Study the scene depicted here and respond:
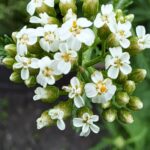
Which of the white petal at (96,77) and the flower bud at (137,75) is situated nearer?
the white petal at (96,77)

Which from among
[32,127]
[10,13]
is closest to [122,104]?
[10,13]

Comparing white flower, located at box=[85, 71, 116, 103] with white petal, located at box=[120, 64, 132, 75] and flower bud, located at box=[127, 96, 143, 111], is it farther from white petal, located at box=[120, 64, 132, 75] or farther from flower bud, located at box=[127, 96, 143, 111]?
flower bud, located at box=[127, 96, 143, 111]

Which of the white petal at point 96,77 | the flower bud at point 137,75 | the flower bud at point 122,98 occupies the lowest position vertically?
the flower bud at point 122,98

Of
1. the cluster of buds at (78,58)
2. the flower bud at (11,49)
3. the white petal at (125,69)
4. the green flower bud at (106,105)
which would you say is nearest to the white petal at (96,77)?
the cluster of buds at (78,58)

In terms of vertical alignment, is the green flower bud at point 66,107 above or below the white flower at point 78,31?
below

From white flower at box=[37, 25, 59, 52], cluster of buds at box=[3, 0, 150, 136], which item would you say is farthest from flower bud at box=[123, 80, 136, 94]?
white flower at box=[37, 25, 59, 52]

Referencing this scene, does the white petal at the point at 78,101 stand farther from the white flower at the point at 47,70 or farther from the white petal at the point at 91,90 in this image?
the white flower at the point at 47,70

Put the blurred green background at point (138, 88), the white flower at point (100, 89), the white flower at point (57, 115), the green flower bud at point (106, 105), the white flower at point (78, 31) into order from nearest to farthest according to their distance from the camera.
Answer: the white flower at point (78, 31), the white flower at point (100, 89), the white flower at point (57, 115), the green flower bud at point (106, 105), the blurred green background at point (138, 88)

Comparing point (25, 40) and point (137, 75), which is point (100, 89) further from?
point (25, 40)
